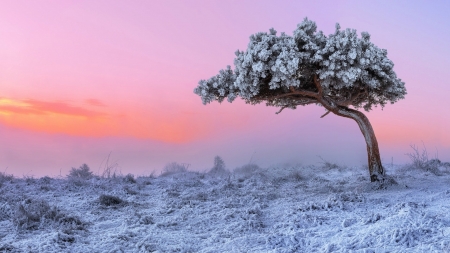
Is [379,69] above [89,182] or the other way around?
above

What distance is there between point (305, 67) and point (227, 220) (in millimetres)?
6712

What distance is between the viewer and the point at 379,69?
1403cm

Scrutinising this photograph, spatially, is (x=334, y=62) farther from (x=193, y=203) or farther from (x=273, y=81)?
(x=193, y=203)

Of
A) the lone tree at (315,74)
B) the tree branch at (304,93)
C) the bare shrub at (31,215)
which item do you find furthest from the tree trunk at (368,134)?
the bare shrub at (31,215)

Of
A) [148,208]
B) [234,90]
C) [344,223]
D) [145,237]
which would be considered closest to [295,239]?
[344,223]

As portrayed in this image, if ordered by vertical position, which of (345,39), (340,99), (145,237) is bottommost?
(145,237)

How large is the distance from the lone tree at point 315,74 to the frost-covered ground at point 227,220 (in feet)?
11.8

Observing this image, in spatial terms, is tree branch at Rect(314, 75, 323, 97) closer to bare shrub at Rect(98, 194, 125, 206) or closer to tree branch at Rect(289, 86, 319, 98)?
tree branch at Rect(289, 86, 319, 98)

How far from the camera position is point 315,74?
564 inches

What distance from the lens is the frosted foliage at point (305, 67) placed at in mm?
13102

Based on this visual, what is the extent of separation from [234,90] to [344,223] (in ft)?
25.6

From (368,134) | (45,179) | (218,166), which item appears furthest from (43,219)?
(218,166)

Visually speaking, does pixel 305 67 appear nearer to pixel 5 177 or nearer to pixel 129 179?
pixel 129 179

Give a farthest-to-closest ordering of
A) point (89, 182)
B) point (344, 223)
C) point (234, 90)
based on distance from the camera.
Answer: point (89, 182), point (234, 90), point (344, 223)
